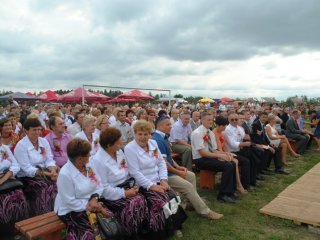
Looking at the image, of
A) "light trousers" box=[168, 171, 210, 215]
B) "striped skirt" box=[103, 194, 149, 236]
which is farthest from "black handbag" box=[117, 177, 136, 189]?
"light trousers" box=[168, 171, 210, 215]

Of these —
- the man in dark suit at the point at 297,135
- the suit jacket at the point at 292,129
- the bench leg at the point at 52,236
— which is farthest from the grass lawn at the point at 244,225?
the suit jacket at the point at 292,129

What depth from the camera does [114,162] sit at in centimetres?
364

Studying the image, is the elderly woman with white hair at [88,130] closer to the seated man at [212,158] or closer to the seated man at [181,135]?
the seated man at [212,158]

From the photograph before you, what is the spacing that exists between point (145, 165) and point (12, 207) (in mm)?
1651

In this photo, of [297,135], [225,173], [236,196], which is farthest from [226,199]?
[297,135]

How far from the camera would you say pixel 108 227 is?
10.1ft

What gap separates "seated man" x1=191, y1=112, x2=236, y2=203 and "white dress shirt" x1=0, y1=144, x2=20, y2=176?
289cm

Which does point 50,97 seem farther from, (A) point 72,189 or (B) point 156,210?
(A) point 72,189

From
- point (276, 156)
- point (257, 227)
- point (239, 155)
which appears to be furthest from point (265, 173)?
point (257, 227)

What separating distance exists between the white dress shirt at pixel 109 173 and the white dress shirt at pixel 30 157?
1037 mm

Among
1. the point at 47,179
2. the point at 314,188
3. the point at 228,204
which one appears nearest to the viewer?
the point at 47,179

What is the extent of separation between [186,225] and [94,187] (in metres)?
1.61

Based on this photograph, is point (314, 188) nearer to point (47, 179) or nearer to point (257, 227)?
point (257, 227)

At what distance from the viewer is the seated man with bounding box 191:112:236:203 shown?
17.0 feet
